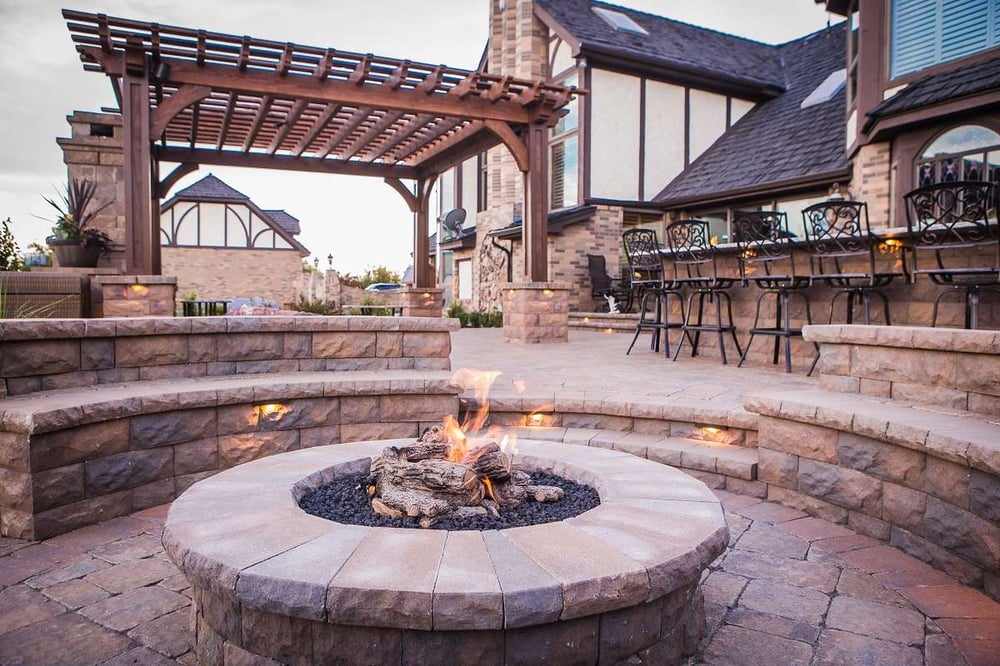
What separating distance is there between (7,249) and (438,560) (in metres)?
7.35

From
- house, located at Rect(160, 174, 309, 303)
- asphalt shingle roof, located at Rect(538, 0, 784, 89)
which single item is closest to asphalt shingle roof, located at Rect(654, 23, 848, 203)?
asphalt shingle roof, located at Rect(538, 0, 784, 89)

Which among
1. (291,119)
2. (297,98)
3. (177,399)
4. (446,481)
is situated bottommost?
(446,481)

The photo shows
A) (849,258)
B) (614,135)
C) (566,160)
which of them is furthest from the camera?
(566,160)

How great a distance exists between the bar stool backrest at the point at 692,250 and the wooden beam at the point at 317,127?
4906 millimetres

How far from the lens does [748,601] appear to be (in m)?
2.42

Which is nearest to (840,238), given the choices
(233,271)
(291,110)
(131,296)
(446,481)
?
(446,481)

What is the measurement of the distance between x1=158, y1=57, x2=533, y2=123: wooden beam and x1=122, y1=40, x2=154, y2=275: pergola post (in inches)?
17.7

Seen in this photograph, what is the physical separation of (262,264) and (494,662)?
85.4 ft

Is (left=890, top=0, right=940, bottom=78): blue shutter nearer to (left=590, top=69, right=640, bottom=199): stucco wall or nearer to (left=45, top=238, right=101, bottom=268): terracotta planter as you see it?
(left=590, top=69, right=640, bottom=199): stucco wall

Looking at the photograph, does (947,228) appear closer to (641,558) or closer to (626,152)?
(641,558)

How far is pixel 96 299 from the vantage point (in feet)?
22.5

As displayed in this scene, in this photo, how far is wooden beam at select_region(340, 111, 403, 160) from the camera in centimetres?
942

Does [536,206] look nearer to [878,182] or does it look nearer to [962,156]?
[878,182]

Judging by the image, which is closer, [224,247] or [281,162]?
[281,162]
